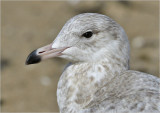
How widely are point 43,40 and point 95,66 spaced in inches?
147

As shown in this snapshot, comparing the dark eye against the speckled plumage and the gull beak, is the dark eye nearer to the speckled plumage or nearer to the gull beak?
the speckled plumage

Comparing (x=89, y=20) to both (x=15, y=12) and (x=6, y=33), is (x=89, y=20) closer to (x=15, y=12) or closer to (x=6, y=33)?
(x=6, y=33)

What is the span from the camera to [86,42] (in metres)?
2.52

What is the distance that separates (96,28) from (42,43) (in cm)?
368

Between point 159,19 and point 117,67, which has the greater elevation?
point 117,67

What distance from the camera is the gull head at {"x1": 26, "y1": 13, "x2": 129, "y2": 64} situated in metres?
2.47

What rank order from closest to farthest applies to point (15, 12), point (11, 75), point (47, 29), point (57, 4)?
point (11, 75)
point (47, 29)
point (15, 12)
point (57, 4)

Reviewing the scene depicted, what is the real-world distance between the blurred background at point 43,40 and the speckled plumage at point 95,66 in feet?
7.96

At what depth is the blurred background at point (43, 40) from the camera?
5090 mm

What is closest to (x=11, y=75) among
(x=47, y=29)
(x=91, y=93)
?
(x=47, y=29)

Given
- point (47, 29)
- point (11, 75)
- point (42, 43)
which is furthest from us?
point (47, 29)

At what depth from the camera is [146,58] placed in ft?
20.3

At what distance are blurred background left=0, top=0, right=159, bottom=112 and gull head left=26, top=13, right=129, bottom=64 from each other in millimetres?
2519

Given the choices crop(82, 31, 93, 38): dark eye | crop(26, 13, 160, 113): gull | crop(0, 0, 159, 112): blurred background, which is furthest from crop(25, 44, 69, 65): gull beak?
crop(0, 0, 159, 112): blurred background
